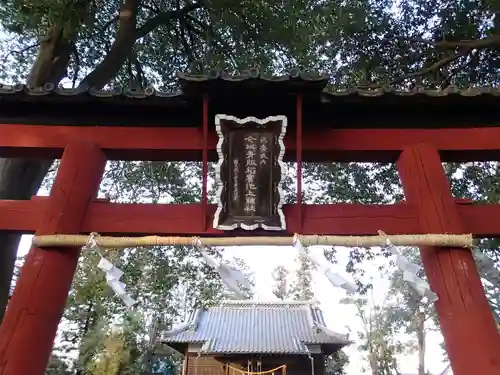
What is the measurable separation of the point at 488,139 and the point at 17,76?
693 cm

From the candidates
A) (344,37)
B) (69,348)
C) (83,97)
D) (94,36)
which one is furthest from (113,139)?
(69,348)

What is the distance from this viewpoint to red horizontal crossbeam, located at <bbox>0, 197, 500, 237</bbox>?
138 inches

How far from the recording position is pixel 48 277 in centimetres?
322

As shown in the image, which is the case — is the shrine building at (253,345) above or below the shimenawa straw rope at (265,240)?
above

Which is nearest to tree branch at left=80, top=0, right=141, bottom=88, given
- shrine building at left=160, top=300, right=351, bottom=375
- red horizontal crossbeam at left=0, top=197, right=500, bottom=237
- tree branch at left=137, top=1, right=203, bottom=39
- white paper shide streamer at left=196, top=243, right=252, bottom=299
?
tree branch at left=137, top=1, right=203, bottom=39

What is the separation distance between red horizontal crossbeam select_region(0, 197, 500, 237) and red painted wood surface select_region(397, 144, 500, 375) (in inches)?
4.8

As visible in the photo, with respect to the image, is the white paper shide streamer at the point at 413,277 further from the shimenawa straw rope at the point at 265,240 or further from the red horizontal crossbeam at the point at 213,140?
the red horizontal crossbeam at the point at 213,140

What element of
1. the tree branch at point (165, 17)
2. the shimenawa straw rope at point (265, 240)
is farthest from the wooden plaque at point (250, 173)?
the tree branch at point (165, 17)

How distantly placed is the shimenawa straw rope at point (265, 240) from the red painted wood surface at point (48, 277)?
131 mm

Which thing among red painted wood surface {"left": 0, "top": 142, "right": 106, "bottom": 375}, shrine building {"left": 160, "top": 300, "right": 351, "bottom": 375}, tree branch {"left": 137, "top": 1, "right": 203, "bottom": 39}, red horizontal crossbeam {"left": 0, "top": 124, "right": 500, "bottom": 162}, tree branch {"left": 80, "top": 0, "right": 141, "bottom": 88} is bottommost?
red painted wood surface {"left": 0, "top": 142, "right": 106, "bottom": 375}

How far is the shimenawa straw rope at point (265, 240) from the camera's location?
3.26 meters

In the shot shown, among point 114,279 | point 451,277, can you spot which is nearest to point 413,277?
point 451,277

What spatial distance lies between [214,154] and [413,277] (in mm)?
1821

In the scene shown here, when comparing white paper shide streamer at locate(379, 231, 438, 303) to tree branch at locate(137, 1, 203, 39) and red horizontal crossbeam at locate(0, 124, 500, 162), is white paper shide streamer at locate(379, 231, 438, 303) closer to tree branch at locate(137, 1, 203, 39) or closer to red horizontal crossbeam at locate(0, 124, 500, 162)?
red horizontal crossbeam at locate(0, 124, 500, 162)
